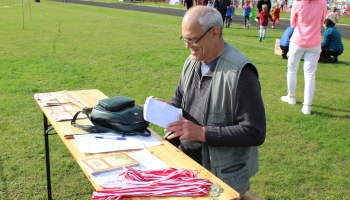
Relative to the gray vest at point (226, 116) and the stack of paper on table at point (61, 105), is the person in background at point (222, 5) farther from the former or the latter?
the gray vest at point (226, 116)

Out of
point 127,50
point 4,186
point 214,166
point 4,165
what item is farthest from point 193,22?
point 127,50

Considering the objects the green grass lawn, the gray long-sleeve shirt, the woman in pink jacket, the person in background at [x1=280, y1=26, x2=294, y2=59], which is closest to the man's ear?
the gray long-sleeve shirt

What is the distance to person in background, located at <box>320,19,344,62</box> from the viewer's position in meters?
10.3

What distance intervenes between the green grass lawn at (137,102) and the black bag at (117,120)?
4.80 ft

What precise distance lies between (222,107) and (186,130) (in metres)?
0.28

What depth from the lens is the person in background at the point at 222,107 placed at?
7.50ft

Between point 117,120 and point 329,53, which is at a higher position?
point 117,120

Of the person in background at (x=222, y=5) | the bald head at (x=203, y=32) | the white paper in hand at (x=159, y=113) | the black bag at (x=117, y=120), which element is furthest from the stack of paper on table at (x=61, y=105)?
the person in background at (x=222, y=5)

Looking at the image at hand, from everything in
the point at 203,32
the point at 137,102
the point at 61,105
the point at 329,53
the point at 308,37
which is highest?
the point at 203,32

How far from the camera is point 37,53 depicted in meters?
10.5

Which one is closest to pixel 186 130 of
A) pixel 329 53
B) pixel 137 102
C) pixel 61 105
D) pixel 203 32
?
pixel 203 32

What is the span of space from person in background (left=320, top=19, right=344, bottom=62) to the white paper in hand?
9070mm

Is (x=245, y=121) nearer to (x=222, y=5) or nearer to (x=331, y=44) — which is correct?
(x=331, y=44)

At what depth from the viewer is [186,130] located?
2287 millimetres
